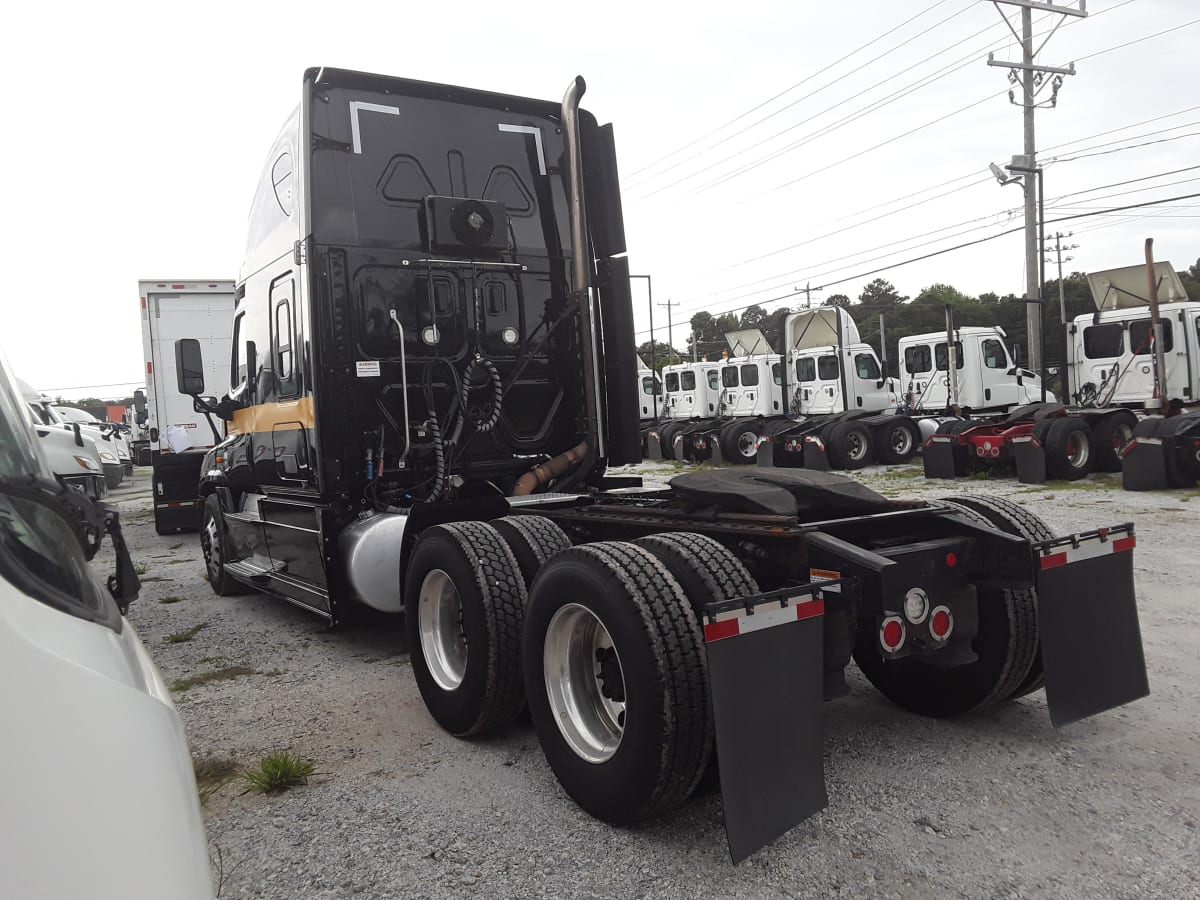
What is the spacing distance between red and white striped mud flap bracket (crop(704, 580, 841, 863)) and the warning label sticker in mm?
204

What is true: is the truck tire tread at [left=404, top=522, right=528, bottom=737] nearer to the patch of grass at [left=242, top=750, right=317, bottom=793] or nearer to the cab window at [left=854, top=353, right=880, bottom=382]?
the patch of grass at [left=242, top=750, right=317, bottom=793]

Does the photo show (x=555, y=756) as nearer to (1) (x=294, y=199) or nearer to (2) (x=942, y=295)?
(1) (x=294, y=199)

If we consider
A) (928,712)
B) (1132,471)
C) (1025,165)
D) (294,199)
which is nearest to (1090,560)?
(928,712)

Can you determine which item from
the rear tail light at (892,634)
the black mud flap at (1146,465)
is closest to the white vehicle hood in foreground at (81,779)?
the rear tail light at (892,634)

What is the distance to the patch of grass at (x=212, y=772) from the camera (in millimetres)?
3676

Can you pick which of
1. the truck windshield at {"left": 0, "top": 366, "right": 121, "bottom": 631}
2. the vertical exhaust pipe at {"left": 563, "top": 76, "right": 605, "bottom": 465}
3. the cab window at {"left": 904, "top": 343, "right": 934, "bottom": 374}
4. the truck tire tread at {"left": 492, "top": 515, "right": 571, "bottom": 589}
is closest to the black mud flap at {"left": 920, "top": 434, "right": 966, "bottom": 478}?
the cab window at {"left": 904, "top": 343, "right": 934, "bottom": 374}

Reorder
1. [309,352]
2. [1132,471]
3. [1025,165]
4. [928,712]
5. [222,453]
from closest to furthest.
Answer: [928,712] < [309,352] < [222,453] < [1132,471] < [1025,165]

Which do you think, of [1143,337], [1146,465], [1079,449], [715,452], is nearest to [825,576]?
[1146,465]

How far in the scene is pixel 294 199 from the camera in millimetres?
5664

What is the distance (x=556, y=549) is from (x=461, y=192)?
2857mm

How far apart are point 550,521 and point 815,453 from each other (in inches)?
566

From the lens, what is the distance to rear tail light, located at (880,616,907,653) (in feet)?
10.5

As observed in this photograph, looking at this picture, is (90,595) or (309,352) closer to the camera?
(90,595)

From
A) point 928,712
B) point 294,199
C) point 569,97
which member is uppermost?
point 569,97
